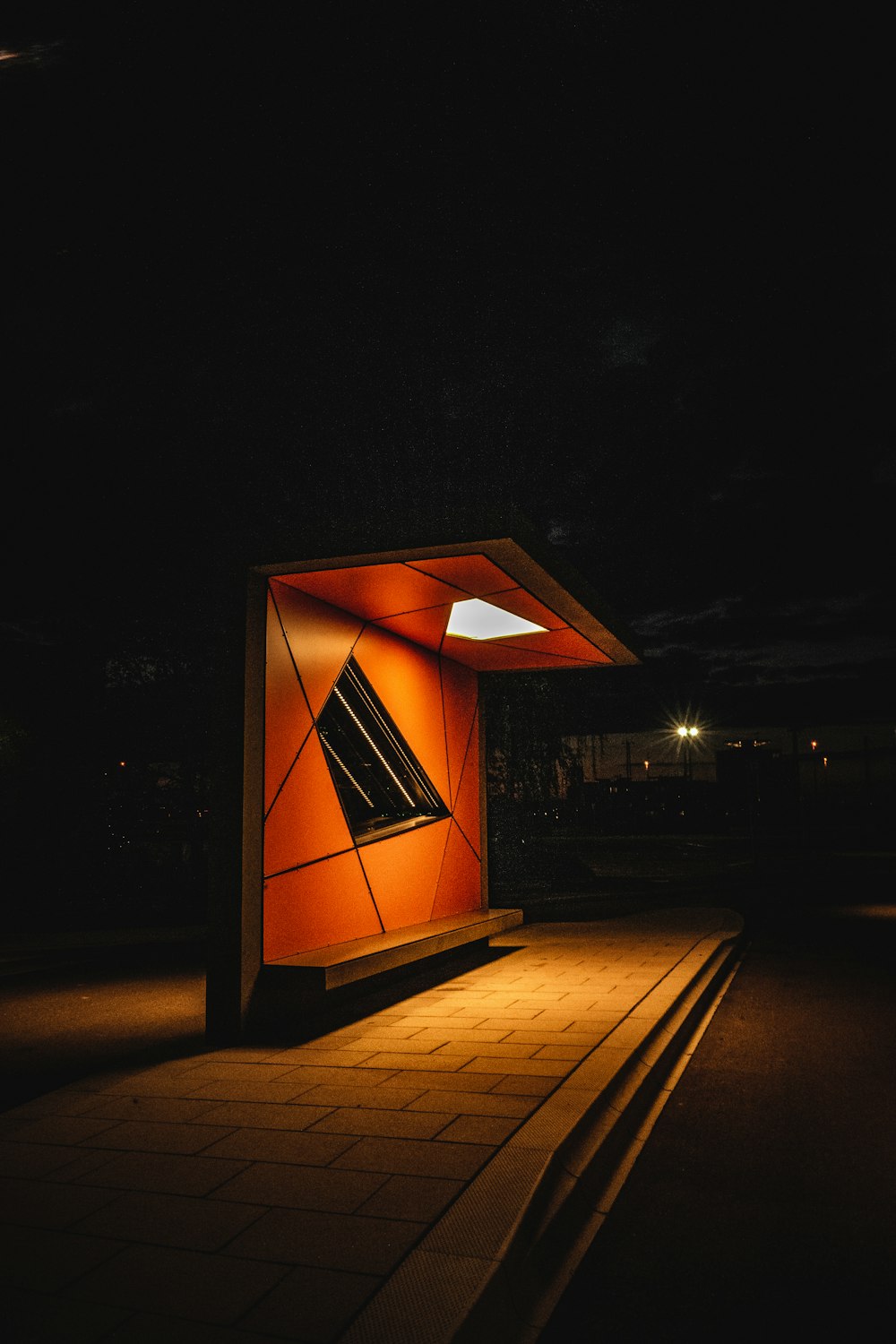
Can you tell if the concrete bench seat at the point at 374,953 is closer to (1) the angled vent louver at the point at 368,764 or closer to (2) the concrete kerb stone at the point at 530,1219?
(1) the angled vent louver at the point at 368,764

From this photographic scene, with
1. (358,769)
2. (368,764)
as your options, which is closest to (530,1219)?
(358,769)

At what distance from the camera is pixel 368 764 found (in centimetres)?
952

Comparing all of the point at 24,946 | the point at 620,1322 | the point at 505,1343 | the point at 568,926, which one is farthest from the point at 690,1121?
the point at 24,946

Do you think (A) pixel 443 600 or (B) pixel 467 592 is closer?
(B) pixel 467 592

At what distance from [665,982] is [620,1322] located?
556 centimetres

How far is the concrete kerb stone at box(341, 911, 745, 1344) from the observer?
2738mm

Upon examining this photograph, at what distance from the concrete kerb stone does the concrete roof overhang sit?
3445mm

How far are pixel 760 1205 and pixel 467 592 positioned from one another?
534cm

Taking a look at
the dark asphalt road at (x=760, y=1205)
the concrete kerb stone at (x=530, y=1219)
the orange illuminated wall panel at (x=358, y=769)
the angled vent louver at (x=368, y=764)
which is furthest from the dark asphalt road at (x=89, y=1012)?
the dark asphalt road at (x=760, y=1205)

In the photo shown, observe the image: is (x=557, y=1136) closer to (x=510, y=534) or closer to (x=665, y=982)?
(x=510, y=534)

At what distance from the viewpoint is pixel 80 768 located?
1912cm

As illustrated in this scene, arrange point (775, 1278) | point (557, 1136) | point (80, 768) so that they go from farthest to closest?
point (80, 768) < point (557, 1136) < point (775, 1278)

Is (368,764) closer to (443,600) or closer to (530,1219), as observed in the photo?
(443,600)

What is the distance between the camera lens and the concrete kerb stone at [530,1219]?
8.98ft
